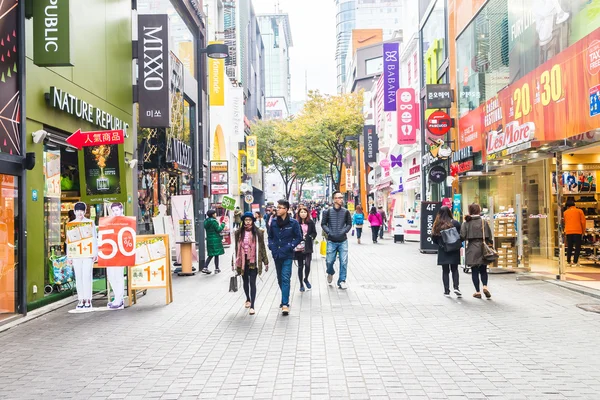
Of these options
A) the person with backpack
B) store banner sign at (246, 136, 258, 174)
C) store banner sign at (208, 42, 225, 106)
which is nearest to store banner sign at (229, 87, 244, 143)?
store banner sign at (246, 136, 258, 174)

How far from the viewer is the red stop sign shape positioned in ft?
81.7

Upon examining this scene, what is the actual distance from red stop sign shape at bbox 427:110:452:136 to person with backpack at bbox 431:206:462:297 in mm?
13796

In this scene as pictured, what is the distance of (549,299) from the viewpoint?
1103 centimetres

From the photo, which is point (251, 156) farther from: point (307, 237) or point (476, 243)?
point (476, 243)

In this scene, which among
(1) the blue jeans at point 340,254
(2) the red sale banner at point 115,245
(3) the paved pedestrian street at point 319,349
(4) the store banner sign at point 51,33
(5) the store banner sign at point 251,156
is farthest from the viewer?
(5) the store banner sign at point 251,156

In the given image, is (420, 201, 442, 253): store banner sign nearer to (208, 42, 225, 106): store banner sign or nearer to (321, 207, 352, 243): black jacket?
(321, 207, 352, 243): black jacket

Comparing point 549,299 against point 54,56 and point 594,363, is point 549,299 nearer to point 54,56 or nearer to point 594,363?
point 594,363

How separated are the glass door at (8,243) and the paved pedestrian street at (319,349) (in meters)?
0.57

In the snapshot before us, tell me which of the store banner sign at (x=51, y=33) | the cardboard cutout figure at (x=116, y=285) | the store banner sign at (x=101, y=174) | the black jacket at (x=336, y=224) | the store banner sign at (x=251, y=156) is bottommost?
the cardboard cutout figure at (x=116, y=285)

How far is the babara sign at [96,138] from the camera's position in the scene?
1119 centimetres

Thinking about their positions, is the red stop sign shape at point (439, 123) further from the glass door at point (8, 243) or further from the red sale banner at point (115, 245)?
the glass door at point (8, 243)

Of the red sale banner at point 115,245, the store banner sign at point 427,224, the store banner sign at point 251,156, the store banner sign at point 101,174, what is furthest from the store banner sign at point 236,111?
the red sale banner at point 115,245

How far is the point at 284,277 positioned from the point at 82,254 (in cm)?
372

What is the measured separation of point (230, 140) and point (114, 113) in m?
29.4
